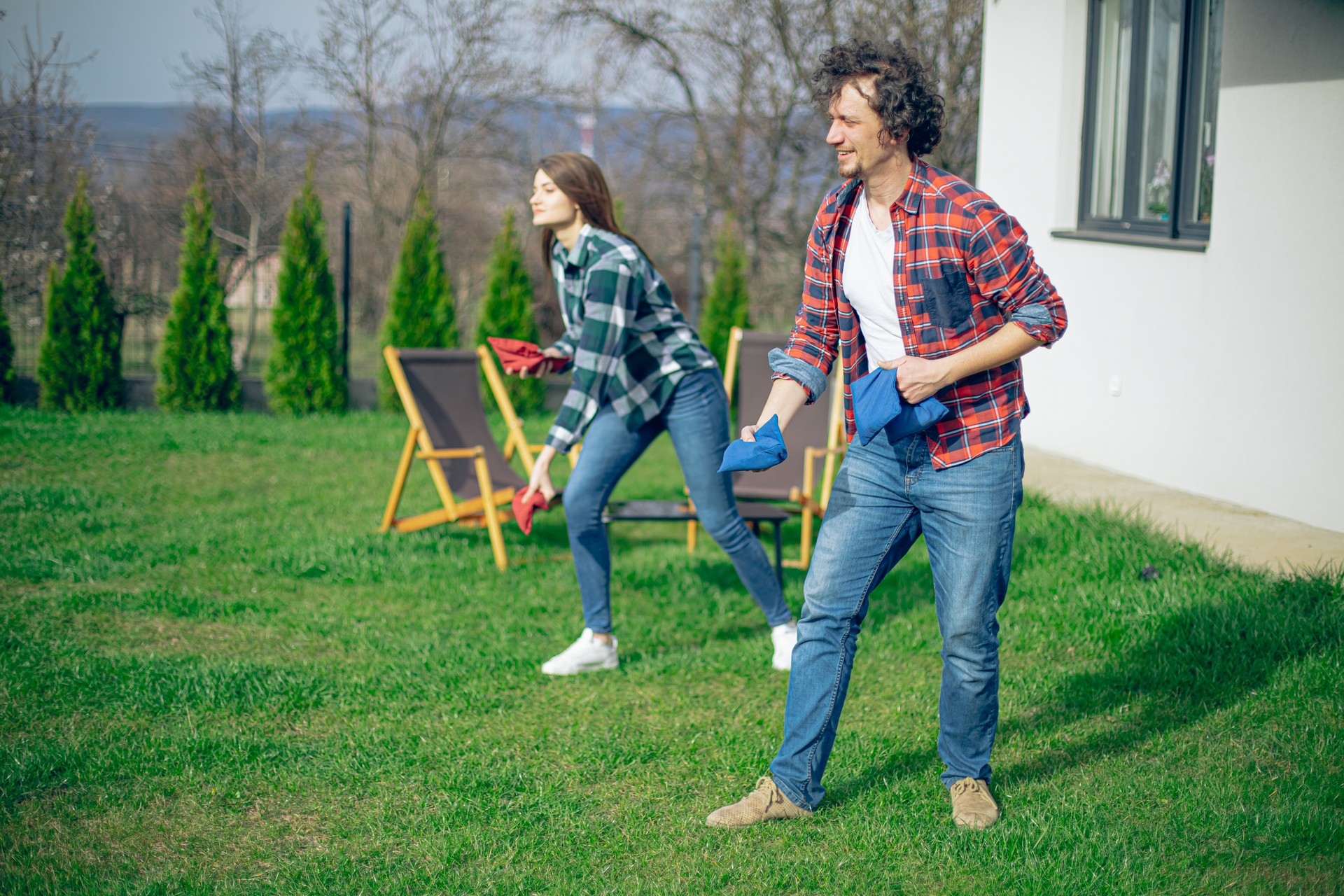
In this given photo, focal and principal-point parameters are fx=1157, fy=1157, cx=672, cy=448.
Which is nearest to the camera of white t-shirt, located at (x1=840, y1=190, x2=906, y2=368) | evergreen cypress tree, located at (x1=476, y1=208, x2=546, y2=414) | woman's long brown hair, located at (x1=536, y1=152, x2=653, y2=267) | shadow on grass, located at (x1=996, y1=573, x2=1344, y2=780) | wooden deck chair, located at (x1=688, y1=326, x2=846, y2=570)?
white t-shirt, located at (x1=840, y1=190, x2=906, y2=368)

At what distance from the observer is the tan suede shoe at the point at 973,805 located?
301cm

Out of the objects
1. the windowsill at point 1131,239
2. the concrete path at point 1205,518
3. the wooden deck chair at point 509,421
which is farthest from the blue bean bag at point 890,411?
the windowsill at point 1131,239

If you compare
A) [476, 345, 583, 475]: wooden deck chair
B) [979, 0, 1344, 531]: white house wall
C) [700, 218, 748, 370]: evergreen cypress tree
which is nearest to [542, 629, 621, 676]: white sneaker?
[476, 345, 583, 475]: wooden deck chair

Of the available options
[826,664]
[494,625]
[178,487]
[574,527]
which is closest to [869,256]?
[826,664]

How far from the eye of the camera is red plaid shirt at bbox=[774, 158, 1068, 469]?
267cm

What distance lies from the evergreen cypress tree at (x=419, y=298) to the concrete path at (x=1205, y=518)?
5935 mm

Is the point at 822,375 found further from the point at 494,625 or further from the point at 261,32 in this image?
the point at 261,32

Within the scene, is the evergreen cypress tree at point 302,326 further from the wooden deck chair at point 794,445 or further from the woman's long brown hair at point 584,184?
the woman's long brown hair at point 584,184

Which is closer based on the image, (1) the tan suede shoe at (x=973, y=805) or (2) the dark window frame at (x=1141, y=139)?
(1) the tan suede shoe at (x=973, y=805)

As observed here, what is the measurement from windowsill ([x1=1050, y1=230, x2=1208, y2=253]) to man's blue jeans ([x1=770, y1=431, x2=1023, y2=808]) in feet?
14.0

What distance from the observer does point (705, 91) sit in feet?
43.7

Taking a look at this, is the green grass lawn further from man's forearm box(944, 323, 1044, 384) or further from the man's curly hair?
the man's curly hair

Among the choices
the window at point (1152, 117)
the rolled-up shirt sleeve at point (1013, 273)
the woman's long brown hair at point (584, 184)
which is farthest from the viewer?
the window at point (1152, 117)

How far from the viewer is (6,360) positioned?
10.4 m
